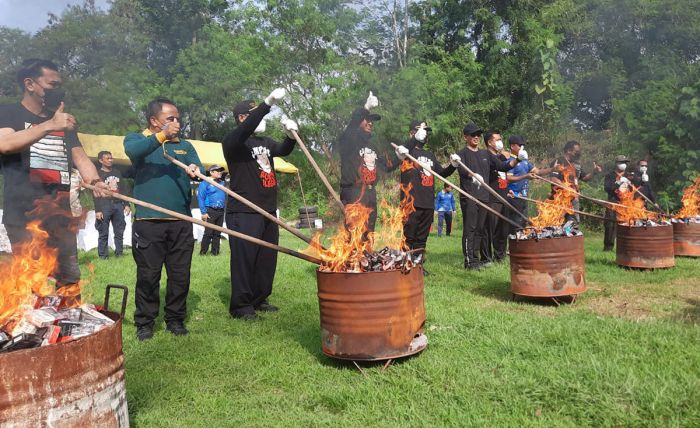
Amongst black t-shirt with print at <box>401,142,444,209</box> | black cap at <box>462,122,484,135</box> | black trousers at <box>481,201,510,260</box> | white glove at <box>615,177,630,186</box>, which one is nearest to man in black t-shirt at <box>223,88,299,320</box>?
black t-shirt with print at <box>401,142,444,209</box>

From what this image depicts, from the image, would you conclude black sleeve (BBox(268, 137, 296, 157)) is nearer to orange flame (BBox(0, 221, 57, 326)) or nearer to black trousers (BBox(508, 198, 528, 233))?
orange flame (BBox(0, 221, 57, 326))

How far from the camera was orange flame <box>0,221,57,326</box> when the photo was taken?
101 inches

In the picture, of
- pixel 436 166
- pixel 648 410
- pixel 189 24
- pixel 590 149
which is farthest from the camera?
pixel 189 24

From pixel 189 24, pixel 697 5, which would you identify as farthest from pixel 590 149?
pixel 189 24

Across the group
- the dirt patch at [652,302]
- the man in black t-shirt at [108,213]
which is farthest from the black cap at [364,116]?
the man in black t-shirt at [108,213]

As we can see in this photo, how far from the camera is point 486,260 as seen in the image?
856 cm

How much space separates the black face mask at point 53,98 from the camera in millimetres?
4078

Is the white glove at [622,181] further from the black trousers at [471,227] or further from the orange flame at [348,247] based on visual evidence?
the orange flame at [348,247]

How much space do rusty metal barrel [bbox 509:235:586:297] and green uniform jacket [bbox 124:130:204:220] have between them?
379 centimetres

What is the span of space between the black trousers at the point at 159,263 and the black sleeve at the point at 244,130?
985 mm

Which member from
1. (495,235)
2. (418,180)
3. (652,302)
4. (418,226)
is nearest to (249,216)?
(418,226)

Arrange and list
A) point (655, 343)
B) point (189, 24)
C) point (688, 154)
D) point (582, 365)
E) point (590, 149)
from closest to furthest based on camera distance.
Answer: point (582, 365) < point (655, 343) < point (688, 154) < point (590, 149) < point (189, 24)

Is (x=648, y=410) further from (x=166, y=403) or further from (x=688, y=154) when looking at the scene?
(x=688, y=154)

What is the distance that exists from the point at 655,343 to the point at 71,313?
4088 mm
